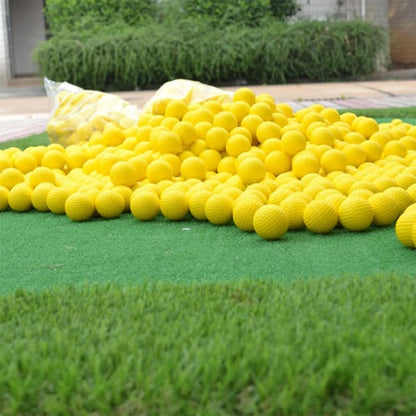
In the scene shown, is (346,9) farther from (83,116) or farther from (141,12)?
(83,116)

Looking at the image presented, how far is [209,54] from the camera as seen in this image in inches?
510

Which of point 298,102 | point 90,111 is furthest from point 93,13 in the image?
point 90,111

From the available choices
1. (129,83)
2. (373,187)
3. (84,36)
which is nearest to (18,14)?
(84,36)

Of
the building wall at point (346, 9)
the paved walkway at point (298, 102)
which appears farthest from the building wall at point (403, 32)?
the paved walkway at point (298, 102)

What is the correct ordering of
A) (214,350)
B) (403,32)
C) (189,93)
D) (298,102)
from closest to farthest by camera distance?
(214,350)
(189,93)
(298,102)
(403,32)

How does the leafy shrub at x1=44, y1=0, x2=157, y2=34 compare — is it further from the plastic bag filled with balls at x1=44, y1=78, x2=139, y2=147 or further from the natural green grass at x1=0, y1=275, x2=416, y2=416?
the natural green grass at x1=0, y1=275, x2=416, y2=416

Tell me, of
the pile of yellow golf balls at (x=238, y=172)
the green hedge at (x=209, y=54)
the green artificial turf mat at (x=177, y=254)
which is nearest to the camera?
the green artificial turf mat at (x=177, y=254)

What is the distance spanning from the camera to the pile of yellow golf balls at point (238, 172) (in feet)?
8.33

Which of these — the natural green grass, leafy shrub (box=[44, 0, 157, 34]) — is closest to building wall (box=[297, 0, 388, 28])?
leafy shrub (box=[44, 0, 157, 34])

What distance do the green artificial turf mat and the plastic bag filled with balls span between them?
1.77 m

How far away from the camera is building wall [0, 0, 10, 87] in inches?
576

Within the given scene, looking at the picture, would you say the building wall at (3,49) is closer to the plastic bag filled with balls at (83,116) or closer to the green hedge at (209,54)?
the green hedge at (209,54)

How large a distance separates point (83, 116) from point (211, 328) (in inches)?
128

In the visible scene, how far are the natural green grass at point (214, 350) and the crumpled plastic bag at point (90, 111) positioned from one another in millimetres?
2550
